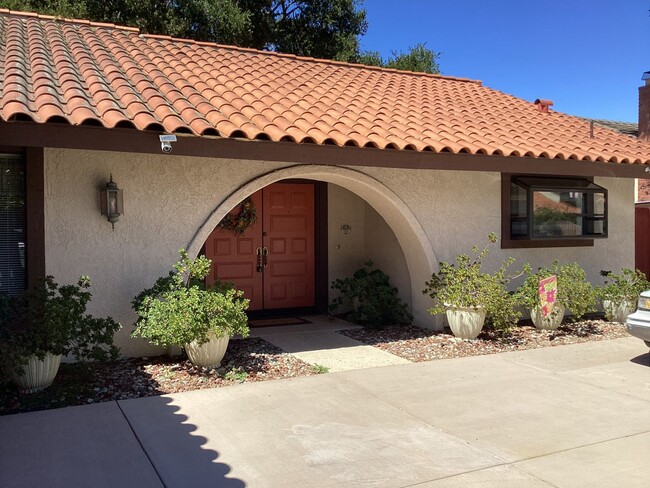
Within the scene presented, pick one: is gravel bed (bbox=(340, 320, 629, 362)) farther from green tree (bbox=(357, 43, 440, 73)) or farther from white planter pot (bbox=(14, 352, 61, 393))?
green tree (bbox=(357, 43, 440, 73))

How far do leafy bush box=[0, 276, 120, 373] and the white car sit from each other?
5.91 m

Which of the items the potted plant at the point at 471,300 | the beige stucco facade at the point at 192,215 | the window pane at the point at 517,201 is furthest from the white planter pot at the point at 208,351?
the window pane at the point at 517,201

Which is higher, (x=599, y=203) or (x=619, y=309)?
(x=599, y=203)

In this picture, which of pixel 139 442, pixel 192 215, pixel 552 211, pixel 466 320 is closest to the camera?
pixel 139 442

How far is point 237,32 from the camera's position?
55.5 feet

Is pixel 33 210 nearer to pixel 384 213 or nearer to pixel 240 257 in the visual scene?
pixel 240 257

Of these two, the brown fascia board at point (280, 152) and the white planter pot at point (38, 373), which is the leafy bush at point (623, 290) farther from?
the white planter pot at point (38, 373)

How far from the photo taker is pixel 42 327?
18.7 ft

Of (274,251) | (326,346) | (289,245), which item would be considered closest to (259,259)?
(274,251)

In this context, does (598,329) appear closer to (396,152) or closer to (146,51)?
(396,152)

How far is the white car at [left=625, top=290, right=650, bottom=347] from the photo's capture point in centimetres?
707

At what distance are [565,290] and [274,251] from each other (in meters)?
4.66

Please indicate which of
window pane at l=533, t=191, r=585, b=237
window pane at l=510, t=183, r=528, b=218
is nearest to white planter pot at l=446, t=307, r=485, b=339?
window pane at l=533, t=191, r=585, b=237

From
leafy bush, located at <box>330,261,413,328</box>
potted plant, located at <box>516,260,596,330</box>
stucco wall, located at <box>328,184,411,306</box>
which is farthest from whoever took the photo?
stucco wall, located at <box>328,184,411,306</box>
